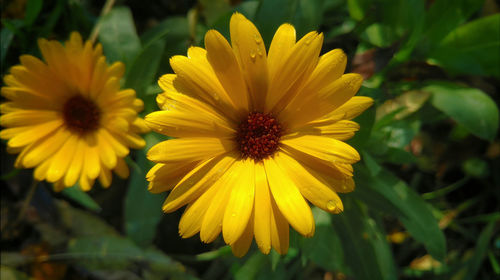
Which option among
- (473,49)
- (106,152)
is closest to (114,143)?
(106,152)

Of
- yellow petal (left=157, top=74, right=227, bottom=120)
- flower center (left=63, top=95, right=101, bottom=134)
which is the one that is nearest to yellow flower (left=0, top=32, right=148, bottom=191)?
flower center (left=63, top=95, right=101, bottom=134)

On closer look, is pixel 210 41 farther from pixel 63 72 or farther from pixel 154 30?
pixel 154 30

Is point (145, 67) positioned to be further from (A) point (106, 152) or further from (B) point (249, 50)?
(B) point (249, 50)

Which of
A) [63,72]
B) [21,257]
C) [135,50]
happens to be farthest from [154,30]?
[21,257]

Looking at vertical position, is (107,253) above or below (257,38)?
below

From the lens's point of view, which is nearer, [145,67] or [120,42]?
[145,67]

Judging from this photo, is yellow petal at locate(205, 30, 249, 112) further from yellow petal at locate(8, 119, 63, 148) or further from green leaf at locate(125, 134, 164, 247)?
yellow petal at locate(8, 119, 63, 148)
